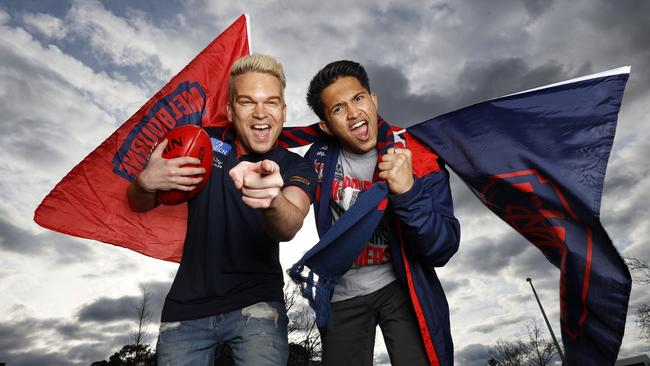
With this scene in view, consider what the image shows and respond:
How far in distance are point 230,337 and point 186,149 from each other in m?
1.22

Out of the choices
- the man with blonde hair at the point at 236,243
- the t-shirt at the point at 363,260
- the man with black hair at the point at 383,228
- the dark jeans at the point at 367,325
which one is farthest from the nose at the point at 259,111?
the dark jeans at the point at 367,325

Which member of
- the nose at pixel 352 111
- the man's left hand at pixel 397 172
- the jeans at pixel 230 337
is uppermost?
the nose at pixel 352 111

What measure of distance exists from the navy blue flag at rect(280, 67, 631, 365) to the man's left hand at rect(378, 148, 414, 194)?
8cm

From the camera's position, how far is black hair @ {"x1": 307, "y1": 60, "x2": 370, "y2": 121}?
12.9ft

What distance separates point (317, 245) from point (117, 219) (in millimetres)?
2189

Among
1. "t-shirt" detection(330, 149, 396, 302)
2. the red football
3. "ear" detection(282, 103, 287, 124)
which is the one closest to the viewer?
the red football

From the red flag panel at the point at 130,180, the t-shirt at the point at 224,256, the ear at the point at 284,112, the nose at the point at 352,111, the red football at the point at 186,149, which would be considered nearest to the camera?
the t-shirt at the point at 224,256

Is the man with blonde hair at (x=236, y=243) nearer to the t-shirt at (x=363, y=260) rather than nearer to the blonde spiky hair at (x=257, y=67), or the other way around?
the blonde spiky hair at (x=257, y=67)

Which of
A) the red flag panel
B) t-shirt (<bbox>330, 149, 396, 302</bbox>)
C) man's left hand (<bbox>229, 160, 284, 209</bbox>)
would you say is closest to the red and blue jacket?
t-shirt (<bbox>330, 149, 396, 302</bbox>)

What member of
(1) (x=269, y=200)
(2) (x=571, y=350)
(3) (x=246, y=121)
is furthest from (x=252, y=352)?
(2) (x=571, y=350)

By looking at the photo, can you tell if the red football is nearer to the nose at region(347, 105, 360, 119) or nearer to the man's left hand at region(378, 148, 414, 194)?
the man's left hand at region(378, 148, 414, 194)

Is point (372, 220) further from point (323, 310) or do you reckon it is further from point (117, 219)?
point (117, 219)

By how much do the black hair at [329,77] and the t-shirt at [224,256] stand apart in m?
1.09

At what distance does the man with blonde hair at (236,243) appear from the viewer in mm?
2477
